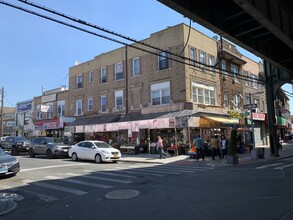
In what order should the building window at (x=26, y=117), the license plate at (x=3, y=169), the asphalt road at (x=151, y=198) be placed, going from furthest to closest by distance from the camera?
the building window at (x=26, y=117) → the license plate at (x=3, y=169) → the asphalt road at (x=151, y=198)

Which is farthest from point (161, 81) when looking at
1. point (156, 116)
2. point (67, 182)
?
point (67, 182)

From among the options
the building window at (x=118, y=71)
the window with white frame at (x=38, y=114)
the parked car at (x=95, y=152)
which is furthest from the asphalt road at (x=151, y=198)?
the window with white frame at (x=38, y=114)

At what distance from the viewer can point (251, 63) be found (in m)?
35.7

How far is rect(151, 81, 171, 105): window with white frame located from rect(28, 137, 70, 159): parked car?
8.40 meters

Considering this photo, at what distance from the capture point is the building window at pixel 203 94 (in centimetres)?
2444

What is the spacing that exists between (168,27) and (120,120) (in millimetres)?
9421

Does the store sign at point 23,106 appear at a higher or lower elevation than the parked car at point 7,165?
higher

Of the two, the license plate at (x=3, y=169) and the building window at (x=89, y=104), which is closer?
the license plate at (x=3, y=169)

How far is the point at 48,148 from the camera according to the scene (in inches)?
878

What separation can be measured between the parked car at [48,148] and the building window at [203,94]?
37.1 ft

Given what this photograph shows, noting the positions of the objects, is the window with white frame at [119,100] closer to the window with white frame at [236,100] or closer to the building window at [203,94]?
the building window at [203,94]

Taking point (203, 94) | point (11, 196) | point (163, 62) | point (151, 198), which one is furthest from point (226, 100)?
point (11, 196)

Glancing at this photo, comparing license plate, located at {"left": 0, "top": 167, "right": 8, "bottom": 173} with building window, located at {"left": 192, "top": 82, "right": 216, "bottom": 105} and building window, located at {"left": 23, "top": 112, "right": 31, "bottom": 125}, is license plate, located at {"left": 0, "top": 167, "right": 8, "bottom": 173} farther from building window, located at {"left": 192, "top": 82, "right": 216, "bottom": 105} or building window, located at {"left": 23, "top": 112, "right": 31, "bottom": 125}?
building window, located at {"left": 23, "top": 112, "right": 31, "bottom": 125}

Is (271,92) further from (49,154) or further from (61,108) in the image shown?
(61,108)
